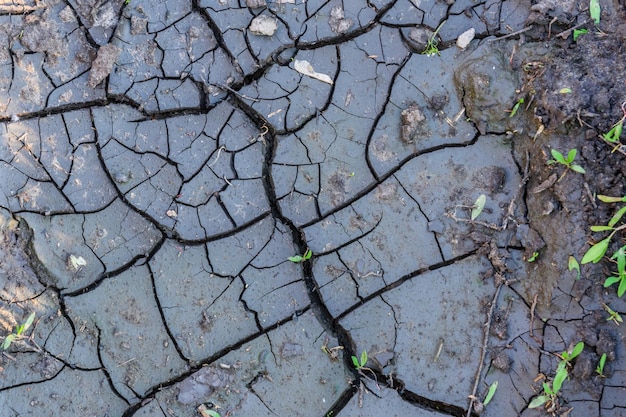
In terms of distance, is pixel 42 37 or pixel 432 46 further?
pixel 42 37

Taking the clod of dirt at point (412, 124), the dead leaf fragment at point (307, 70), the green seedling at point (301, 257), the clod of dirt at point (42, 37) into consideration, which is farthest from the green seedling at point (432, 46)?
the clod of dirt at point (42, 37)

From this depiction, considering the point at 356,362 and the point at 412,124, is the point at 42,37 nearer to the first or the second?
the point at 412,124

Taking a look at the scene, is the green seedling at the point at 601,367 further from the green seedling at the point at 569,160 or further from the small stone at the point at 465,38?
the small stone at the point at 465,38

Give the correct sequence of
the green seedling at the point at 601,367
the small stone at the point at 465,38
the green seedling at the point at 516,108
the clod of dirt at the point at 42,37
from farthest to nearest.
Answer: the clod of dirt at the point at 42,37 → the small stone at the point at 465,38 → the green seedling at the point at 516,108 → the green seedling at the point at 601,367

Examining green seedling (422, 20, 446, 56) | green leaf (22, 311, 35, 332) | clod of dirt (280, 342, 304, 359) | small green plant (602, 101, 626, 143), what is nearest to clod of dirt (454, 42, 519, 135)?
green seedling (422, 20, 446, 56)

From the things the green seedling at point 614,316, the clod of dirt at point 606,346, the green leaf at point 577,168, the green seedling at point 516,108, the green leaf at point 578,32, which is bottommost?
the clod of dirt at point 606,346

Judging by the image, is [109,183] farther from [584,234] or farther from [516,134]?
[584,234]

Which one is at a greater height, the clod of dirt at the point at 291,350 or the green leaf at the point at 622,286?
the green leaf at the point at 622,286

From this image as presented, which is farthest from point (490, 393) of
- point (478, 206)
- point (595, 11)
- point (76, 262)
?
point (76, 262)
